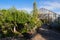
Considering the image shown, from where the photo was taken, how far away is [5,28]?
22.7m

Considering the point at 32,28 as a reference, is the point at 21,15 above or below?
above

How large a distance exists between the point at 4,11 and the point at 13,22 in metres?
2.00

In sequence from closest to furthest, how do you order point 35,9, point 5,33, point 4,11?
point 5,33
point 4,11
point 35,9

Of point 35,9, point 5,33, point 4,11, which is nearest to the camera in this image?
point 5,33

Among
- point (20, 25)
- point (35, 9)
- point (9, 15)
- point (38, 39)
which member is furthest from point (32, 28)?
point (35, 9)

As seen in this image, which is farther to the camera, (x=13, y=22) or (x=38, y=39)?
(x=13, y=22)

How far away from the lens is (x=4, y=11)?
23438mm

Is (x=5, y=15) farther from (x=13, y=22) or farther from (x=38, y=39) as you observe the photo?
(x=38, y=39)

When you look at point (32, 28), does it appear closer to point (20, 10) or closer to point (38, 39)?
point (20, 10)

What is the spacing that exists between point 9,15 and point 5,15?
55cm

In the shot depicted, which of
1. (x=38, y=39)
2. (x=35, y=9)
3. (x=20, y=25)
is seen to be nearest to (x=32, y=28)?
(x=20, y=25)

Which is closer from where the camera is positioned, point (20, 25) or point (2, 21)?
point (2, 21)

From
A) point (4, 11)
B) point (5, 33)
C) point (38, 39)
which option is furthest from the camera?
point (4, 11)

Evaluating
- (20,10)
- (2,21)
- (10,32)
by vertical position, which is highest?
(20,10)
